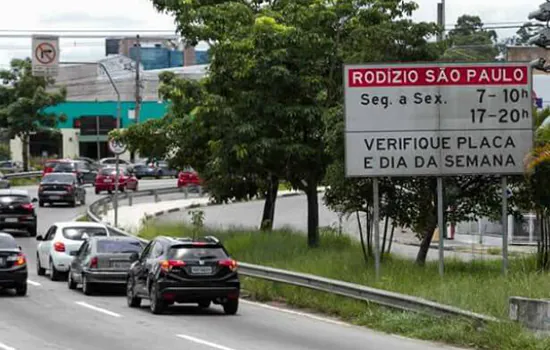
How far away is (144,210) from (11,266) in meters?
30.0

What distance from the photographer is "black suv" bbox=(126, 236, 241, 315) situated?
23469mm

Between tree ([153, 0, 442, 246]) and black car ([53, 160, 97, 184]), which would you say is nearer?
tree ([153, 0, 442, 246])

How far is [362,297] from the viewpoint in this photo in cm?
2223

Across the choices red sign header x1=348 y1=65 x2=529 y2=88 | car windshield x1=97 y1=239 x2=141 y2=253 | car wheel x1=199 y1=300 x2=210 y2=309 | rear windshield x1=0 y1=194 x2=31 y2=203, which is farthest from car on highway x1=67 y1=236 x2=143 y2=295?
rear windshield x1=0 y1=194 x2=31 y2=203

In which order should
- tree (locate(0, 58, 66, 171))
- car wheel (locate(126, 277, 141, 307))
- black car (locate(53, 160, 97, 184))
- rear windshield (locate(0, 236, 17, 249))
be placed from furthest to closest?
tree (locate(0, 58, 66, 171)), black car (locate(53, 160, 97, 184)), rear windshield (locate(0, 236, 17, 249)), car wheel (locate(126, 277, 141, 307))

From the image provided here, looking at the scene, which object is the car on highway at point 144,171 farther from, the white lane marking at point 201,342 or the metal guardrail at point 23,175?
the white lane marking at point 201,342

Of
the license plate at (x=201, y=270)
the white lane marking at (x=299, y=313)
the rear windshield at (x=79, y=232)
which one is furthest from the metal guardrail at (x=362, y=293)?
the rear windshield at (x=79, y=232)

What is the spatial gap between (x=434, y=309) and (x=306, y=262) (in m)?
9.17

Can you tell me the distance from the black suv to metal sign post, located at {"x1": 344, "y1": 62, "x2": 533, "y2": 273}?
364cm

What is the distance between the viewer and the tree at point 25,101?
3361 inches

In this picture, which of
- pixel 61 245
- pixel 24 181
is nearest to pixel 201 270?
pixel 61 245

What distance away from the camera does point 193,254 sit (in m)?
23.7

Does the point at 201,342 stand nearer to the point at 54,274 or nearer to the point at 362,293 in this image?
the point at 362,293

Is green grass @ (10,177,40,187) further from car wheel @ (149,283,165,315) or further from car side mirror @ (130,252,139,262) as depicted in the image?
car wheel @ (149,283,165,315)
